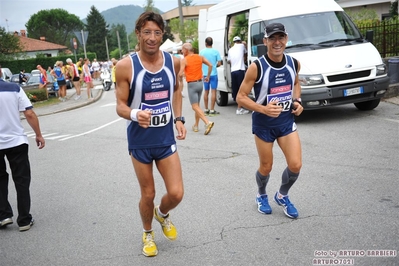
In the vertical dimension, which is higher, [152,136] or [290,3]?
[290,3]

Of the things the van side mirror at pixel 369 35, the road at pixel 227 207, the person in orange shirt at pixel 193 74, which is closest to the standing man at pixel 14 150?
the road at pixel 227 207

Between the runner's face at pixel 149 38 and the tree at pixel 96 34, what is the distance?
11015cm

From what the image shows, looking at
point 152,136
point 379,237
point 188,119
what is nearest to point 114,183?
point 152,136

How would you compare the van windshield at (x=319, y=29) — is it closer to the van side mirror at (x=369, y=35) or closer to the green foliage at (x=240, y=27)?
the van side mirror at (x=369, y=35)

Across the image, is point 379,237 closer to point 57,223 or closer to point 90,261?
point 90,261

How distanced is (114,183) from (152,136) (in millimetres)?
2944

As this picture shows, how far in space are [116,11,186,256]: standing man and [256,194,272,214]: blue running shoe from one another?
1.26 m

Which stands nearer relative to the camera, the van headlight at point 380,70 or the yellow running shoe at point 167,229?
the yellow running shoe at point 167,229

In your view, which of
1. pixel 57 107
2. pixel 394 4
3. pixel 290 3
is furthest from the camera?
pixel 394 4

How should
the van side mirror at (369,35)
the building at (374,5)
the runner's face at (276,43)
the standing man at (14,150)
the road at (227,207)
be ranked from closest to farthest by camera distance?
the road at (227,207) → the runner's face at (276,43) → the standing man at (14,150) → the van side mirror at (369,35) → the building at (374,5)

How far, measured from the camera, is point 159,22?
147 inches

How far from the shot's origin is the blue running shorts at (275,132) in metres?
4.57

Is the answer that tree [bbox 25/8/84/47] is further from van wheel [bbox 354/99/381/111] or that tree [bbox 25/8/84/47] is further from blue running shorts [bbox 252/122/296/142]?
blue running shorts [bbox 252/122/296/142]

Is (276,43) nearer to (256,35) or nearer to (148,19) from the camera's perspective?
(148,19)
